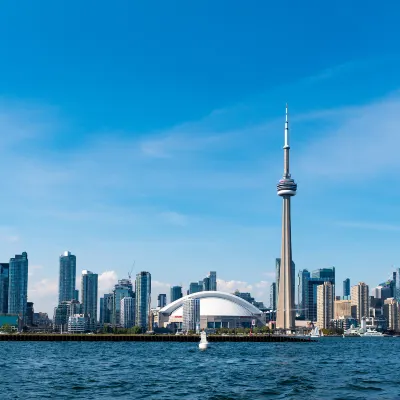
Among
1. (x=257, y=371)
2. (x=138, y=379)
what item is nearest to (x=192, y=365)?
(x=257, y=371)

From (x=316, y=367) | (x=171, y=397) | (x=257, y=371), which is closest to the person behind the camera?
(x=171, y=397)

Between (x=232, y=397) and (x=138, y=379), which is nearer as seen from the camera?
(x=232, y=397)

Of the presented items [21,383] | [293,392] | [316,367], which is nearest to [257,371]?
[316,367]

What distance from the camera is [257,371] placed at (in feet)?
269

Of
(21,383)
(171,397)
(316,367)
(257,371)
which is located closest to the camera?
(171,397)

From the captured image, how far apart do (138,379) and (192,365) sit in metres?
23.8

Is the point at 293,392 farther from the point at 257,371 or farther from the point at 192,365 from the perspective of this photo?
the point at 192,365

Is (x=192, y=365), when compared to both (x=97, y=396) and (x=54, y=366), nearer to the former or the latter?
(x=54, y=366)

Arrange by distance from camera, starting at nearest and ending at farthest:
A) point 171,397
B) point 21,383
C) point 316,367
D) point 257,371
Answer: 1. point 171,397
2. point 21,383
3. point 257,371
4. point 316,367

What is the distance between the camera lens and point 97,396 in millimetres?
56406

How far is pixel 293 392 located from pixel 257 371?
23.2 metres

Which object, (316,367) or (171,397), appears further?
(316,367)

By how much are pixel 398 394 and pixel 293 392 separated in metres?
9.22

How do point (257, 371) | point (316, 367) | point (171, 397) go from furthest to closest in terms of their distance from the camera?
point (316, 367) → point (257, 371) → point (171, 397)
